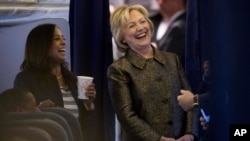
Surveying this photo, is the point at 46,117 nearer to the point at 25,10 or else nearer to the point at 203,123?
the point at 25,10

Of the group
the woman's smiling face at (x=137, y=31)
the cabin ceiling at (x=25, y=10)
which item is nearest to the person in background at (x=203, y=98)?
the woman's smiling face at (x=137, y=31)

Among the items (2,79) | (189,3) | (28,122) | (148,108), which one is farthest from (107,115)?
(189,3)

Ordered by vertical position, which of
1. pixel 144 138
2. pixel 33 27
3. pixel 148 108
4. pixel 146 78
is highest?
pixel 33 27

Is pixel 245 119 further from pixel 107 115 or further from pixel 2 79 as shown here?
pixel 2 79

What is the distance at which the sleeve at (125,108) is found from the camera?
4.52 feet

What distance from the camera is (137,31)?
1.40 metres

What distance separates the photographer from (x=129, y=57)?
1.43 metres

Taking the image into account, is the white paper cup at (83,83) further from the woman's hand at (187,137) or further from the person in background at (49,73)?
the woman's hand at (187,137)

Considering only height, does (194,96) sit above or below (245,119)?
above

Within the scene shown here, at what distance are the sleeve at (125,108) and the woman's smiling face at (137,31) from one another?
4.9 inches

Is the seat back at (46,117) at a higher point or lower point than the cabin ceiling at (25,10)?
lower

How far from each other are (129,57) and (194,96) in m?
0.31

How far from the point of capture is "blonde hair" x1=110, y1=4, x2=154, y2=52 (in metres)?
1.40

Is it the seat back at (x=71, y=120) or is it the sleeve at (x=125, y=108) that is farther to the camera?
the seat back at (x=71, y=120)
